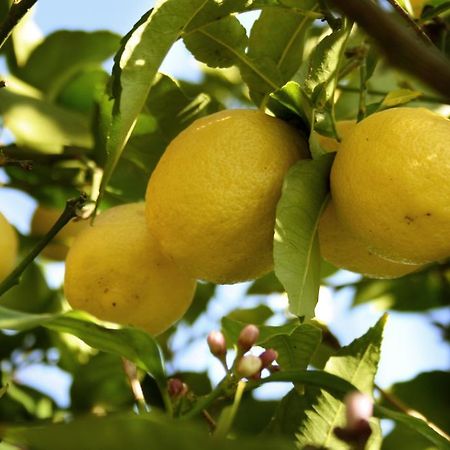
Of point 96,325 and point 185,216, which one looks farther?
point 185,216

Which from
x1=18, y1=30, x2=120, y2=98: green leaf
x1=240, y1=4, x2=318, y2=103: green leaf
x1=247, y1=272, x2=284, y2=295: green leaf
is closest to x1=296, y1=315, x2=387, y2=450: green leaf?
x1=240, y1=4, x2=318, y2=103: green leaf

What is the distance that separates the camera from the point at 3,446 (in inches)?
56.8

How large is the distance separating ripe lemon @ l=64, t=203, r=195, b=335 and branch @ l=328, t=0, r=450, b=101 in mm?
834

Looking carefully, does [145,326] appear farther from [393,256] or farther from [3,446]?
[393,256]

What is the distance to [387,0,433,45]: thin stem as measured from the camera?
1.48 meters

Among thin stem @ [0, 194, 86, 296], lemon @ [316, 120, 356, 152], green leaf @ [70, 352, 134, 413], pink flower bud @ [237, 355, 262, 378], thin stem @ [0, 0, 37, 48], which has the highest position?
thin stem @ [0, 0, 37, 48]

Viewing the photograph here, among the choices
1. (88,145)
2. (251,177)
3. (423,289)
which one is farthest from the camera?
(423,289)

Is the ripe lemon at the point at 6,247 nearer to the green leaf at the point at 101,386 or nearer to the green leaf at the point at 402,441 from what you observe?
the green leaf at the point at 101,386

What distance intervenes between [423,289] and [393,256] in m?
1.05

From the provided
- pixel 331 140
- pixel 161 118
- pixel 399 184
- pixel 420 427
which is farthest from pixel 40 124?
pixel 420 427

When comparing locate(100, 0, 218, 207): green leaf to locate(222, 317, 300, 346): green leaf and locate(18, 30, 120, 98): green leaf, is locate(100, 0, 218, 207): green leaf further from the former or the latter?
locate(18, 30, 120, 98): green leaf

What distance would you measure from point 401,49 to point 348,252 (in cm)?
73

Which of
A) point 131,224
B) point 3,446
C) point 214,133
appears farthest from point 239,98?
point 3,446

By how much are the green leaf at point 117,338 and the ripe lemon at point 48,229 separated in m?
1.00
